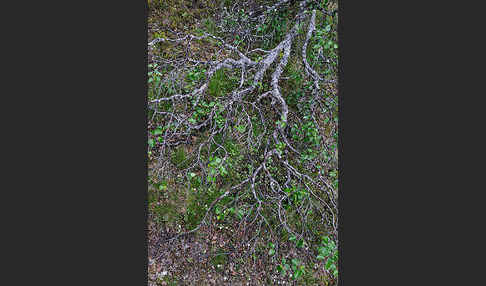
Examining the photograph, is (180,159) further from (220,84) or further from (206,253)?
(206,253)

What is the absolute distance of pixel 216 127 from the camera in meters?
3.39

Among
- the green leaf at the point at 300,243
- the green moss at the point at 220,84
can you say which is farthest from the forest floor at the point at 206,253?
the green moss at the point at 220,84

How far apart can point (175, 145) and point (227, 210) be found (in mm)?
846

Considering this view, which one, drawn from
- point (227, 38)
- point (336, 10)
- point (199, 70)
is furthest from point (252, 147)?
point (336, 10)

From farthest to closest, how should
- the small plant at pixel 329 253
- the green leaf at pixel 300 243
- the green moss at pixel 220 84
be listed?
the green moss at pixel 220 84 < the green leaf at pixel 300 243 < the small plant at pixel 329 253

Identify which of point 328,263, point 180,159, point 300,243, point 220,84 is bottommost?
point 328,263

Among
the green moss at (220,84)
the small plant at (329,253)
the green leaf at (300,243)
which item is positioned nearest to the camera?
the small plant at (329,253)

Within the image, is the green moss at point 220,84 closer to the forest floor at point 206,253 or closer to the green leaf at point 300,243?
the forest floor at point 206,253

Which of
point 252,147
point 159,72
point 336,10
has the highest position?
point 336,10

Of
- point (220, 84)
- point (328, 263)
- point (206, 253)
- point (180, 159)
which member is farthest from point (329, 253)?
point (220, 84)

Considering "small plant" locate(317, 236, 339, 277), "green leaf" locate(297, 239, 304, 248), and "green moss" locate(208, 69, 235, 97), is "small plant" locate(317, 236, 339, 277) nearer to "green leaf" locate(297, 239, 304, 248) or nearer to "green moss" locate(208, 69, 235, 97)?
"green leaf" locate(297, 239, 304, 248)

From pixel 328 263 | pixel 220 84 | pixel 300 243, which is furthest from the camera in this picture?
pixel 220 84

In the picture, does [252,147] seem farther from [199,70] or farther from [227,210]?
[199,70]

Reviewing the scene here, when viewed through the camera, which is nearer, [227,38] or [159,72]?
[159,72]
